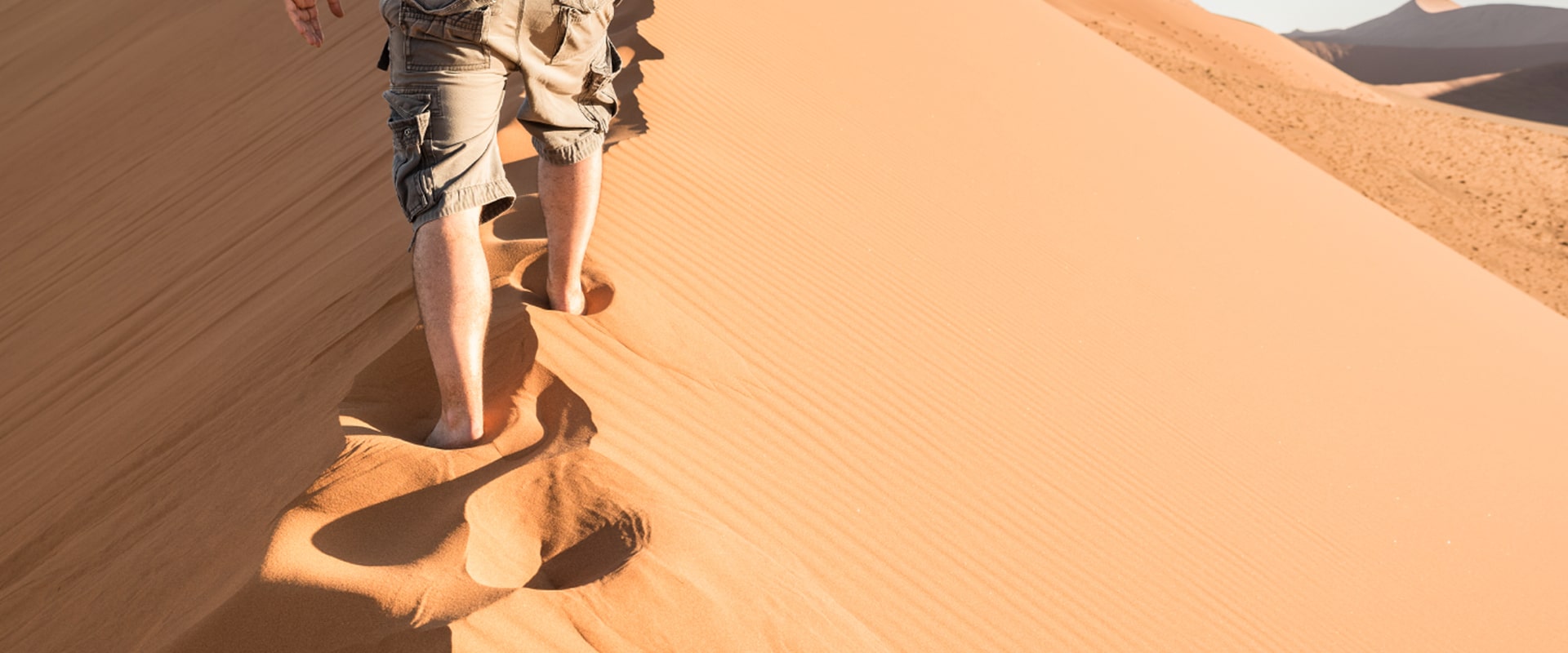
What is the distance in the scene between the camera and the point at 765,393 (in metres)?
3.06

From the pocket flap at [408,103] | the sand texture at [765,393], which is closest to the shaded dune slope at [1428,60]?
the sand texture at [765,393]

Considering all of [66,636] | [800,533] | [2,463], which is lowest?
[2,463]

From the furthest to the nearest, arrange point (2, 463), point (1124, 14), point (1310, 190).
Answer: point (1124, 14) → point (1310, 190) → point (2, 463)

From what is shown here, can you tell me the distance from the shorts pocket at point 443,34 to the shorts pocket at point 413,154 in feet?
0.27

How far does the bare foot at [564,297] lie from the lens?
2.95 metres

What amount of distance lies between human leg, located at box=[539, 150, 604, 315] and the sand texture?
12 cm

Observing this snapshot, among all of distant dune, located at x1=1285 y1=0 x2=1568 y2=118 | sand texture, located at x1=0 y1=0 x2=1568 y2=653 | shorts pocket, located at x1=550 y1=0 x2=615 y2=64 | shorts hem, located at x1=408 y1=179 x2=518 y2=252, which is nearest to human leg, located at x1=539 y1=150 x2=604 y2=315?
sand texture, located at x1=0 y1=0 x2=1568 y2=653

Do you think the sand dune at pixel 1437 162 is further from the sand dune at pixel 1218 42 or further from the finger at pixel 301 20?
the finger at pixel 301 20

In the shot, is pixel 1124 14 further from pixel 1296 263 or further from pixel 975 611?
Result: pixel 975 611

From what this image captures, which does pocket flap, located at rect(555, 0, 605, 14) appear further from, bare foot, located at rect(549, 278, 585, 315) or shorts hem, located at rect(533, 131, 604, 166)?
bare foot, located at rect(549, 278, 585, 315)

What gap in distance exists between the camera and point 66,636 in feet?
6.90

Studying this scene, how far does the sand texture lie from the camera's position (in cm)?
215

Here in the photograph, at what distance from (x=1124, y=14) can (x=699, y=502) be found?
84.6 feet

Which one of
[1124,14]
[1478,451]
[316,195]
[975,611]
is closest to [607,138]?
[316,195]
